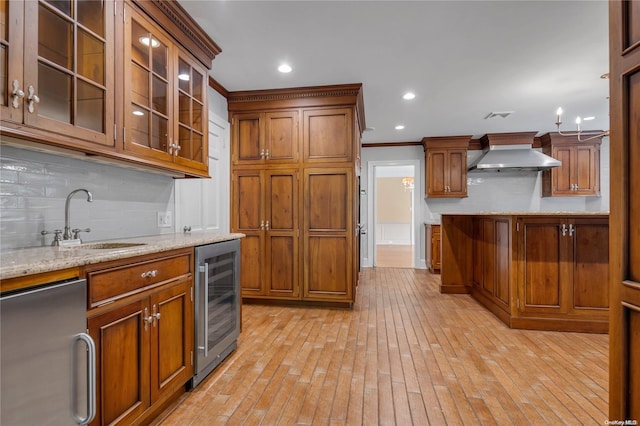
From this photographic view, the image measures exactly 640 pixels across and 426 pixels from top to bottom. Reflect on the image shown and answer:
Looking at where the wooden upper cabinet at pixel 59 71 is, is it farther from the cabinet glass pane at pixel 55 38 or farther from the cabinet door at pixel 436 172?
the cabinet door at pixel 436 172

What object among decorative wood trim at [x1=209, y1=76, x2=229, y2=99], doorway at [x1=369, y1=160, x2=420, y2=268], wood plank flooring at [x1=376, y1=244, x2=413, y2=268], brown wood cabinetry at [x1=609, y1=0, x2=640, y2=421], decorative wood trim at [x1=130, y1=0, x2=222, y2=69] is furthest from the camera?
doorway at [x1=369, y1=160, x2=420, y2=268]

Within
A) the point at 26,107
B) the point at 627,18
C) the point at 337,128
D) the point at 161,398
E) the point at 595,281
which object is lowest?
the point at 161,398

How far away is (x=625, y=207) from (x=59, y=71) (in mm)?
2341

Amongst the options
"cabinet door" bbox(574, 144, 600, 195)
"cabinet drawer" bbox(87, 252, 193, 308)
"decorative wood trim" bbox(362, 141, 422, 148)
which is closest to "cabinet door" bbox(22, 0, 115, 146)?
"cabinet drawer" bbox(87, 252, 193, 308)

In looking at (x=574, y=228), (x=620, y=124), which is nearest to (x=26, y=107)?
(x=620, y=124)

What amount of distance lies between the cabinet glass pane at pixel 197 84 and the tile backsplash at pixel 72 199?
0.71 metres

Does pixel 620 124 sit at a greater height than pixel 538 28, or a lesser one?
lesser

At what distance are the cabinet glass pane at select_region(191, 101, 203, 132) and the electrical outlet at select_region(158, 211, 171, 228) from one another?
74cm

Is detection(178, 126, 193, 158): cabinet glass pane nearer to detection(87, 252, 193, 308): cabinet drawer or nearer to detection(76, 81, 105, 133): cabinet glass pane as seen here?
detection(76, 81, 105, 133): cabinet glass pane

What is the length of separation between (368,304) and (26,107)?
3.45 metres

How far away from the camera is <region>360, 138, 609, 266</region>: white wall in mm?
5914

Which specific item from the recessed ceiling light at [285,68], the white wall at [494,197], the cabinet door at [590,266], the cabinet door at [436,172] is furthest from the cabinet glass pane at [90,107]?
the cabinet door at [436,172]

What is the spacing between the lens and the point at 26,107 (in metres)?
1.21

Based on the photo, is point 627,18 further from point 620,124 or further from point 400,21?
point 400,21
